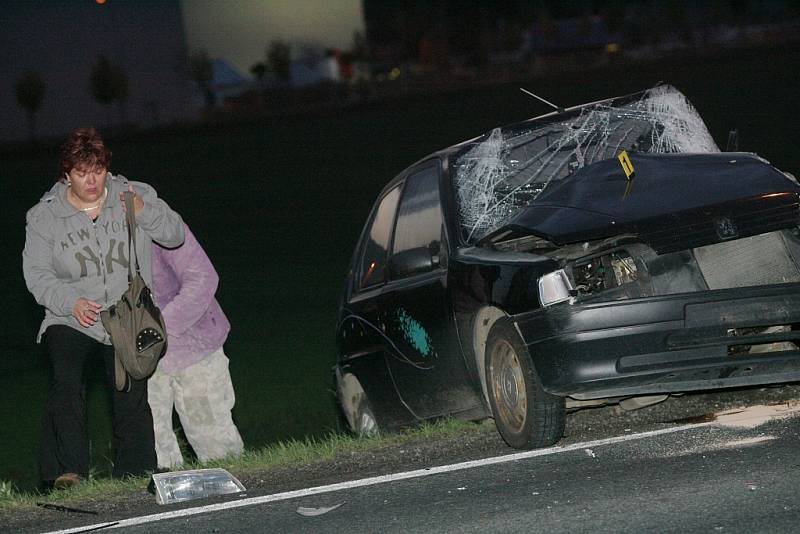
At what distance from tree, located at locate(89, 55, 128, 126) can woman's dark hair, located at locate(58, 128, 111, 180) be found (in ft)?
200

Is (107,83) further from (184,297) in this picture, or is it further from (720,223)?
(720,223)

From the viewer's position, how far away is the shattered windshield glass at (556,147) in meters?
6.91

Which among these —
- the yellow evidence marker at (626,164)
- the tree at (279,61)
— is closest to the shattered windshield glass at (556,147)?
the yellow evidence marker at (626,164)

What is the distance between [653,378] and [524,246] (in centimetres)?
111

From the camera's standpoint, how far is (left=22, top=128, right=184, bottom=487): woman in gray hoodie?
671 centimetres

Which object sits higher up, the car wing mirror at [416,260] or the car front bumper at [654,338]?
the car wing mirror at [416,260]

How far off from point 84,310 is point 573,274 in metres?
2.44

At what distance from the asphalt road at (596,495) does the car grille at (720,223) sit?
0.87 m

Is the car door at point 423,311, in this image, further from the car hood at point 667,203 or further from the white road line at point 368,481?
the white road line at point 368,481

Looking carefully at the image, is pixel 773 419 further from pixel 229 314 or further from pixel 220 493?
pixel 229 314

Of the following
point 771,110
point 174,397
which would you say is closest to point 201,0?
point 771,110

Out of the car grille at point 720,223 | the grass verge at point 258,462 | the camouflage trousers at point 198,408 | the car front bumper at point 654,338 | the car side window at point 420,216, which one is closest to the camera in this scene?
the car front bumper at point 654,338

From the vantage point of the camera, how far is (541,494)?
5176 mm

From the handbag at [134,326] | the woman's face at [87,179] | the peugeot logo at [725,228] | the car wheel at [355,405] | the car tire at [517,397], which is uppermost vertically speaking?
the woman's face at [87,179]
